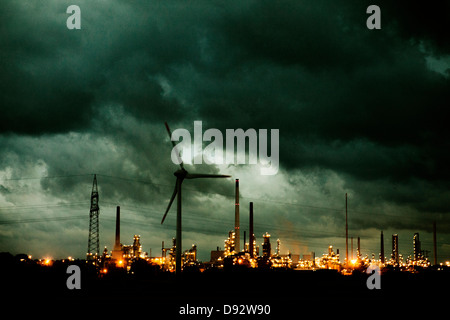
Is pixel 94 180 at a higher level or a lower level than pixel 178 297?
higher

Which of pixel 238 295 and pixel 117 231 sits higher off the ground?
pixel 117 231

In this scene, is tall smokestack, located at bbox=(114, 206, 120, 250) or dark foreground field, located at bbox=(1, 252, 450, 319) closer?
dark foreground field, located at bbox=(1, 252, 450, 319)

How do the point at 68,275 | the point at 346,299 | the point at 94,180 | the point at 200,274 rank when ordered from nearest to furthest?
1. the point at 346,299
2. the point at 200,274
3. the point at 68,275
4. the point at 94,180

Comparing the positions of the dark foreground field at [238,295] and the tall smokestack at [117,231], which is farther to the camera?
the tall smokestack at [117,231]

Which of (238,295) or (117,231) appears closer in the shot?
(238,295)
